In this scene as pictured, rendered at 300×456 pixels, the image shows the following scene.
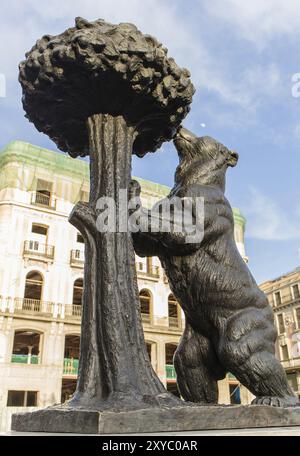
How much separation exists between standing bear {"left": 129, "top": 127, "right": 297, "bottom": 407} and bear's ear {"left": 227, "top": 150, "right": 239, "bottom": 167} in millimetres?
343

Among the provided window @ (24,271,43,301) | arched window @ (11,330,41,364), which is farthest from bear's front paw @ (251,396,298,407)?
arched window @ (11,330,41,364)

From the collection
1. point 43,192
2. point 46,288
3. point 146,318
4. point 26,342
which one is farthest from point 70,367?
point 43,192

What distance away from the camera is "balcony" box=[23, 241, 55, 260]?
763 inches

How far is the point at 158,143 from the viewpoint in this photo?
3453 millimetres

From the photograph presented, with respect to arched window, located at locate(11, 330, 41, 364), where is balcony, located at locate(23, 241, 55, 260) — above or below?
above

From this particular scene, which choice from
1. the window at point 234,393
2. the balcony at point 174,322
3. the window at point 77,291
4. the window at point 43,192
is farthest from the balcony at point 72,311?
the window at point 234,393

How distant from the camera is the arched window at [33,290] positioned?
1861cm

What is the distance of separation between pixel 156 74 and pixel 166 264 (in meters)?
1.28

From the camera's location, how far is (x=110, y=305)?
2.42 meters

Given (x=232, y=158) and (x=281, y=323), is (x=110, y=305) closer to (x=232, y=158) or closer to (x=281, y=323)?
(x=232, y=158)

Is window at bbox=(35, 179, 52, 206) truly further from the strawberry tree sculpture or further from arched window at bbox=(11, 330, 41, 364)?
the strawberry tree sculpture

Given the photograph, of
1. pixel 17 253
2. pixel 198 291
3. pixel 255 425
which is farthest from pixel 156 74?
pixel 17 253

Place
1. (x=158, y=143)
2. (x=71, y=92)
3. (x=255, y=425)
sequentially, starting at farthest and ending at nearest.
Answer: (x=158, y=143)
(x=71, y=92)
(x=255, y=425)
